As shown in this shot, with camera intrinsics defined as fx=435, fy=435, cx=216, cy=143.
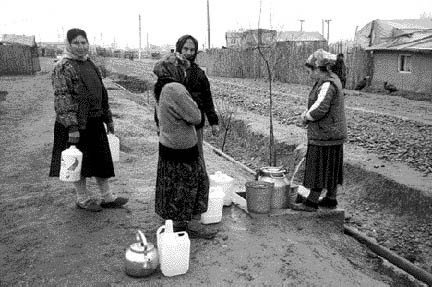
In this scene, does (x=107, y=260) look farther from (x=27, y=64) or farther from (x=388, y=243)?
(x=27, y=64)

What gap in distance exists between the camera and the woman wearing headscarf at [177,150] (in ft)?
12.3

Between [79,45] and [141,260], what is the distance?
2.20m

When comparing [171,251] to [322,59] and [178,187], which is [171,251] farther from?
[322,59]

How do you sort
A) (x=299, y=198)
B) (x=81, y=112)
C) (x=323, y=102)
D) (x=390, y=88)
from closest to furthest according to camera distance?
(x=81, y=112), (x=323, y=102), (x=299, y=198), (x=390, y=88)

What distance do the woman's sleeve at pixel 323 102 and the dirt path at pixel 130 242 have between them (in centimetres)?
126

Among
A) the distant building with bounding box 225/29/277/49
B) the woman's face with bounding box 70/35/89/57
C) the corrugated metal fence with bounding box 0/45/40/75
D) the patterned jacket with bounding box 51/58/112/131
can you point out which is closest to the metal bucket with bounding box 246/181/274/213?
the patterned jacket with bounding box 51/58/112/131

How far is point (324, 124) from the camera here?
4.75 meters

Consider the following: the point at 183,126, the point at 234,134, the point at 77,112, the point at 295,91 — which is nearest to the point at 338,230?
the point at 183,126

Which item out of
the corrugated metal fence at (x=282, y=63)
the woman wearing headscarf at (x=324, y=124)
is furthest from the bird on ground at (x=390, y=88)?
the woman wearing headscarf at (x=324, y=124)

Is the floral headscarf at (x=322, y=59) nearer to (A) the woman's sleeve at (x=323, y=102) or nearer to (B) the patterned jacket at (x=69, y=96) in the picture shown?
(A) the woman's sleeve at (x=323, y=102)

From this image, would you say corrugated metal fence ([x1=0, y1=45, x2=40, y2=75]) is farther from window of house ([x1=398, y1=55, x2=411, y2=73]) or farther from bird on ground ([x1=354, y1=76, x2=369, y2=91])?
window of house ([x1=398, y1=55, x2=411, y2=73])

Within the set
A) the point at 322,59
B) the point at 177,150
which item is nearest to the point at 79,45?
the point at 177,150

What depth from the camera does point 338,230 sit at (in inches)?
205

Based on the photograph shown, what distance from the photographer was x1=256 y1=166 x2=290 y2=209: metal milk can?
16.7 feet
